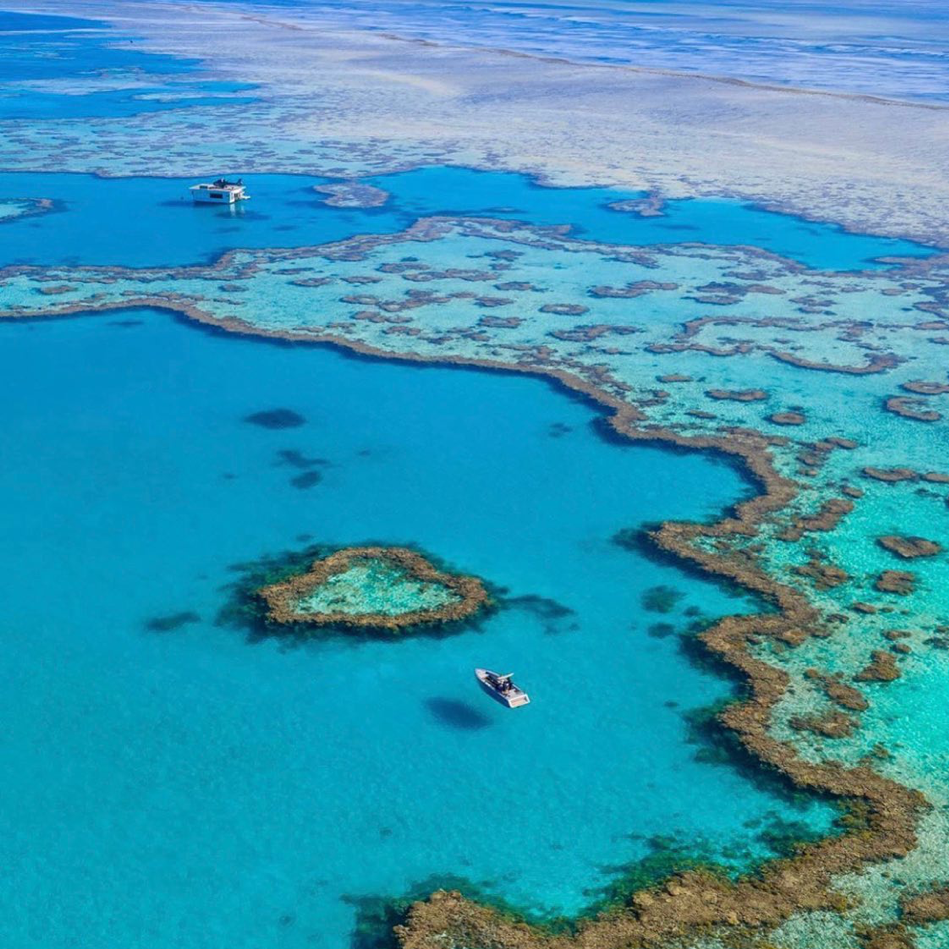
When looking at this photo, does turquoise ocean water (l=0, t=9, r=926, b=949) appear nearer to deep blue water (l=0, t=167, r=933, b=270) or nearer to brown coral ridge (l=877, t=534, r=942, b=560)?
brown coral ridge (l=877, t=534, r=942, b=560)

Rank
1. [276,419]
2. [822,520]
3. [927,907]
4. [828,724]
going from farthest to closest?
1. [276,419]
2. [822,520]
3. [828,724]
4. [927,907]

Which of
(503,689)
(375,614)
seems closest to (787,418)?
(375,614)

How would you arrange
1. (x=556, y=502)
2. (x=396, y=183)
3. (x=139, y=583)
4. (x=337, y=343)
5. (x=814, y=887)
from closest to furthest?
(x=814, y=887)
(x=139, y=583)
(x=556, y=502)
(x=337, y=343)
(x=396, y=183)

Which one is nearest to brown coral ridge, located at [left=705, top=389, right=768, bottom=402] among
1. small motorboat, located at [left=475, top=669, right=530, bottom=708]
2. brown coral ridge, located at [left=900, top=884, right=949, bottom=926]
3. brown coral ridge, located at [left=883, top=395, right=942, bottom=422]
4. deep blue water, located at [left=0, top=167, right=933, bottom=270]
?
brown coral ridge, located at [left=883, top=395, right=942, bottom=422]

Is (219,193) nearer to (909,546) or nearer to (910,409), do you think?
(910,409)

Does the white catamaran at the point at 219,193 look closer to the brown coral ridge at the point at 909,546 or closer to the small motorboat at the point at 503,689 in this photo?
the brown coral ridge at the point at 909,546

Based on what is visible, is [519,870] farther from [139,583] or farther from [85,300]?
[85,300]

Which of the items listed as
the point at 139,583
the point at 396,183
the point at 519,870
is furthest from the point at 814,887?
the point at 396,183
